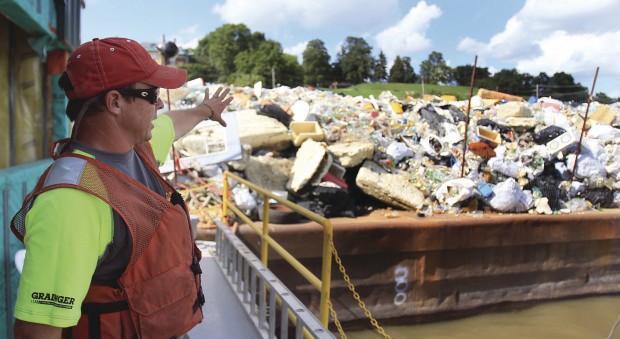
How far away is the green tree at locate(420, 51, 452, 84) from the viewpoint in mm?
80062

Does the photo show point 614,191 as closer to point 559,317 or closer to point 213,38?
point 559,317

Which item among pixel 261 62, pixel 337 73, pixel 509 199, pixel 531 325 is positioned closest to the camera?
pixel 531 325

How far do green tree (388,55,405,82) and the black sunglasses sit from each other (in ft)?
292

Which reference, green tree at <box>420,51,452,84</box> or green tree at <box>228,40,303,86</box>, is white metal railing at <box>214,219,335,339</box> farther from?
green tree at <box>420,51,452,84</box>

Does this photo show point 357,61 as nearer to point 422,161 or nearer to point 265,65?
point 265,65

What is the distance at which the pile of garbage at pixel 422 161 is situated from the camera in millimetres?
6715

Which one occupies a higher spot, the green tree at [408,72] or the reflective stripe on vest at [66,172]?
the green tree at [408,72]

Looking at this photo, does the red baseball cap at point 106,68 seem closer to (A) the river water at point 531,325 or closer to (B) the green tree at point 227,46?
(A) the river water at point 531,325

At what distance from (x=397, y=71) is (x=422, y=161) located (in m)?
82.9

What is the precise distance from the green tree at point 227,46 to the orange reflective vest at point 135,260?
212ft

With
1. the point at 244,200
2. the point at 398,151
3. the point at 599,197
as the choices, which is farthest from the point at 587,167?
the point at 244,200

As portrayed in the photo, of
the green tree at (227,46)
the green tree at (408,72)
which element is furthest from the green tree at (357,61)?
the green tree at (227,46)

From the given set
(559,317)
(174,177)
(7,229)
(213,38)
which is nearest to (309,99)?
(174,177)

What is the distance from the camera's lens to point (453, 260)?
19.6ft
